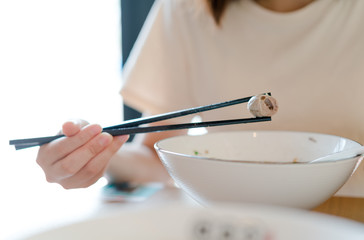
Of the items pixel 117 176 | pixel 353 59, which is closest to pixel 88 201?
pixel 117 176

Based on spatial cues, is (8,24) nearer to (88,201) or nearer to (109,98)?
(109,98)

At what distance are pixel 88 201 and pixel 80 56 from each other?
5.09 feet

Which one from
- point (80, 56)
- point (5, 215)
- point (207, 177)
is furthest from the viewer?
point (80, 56)

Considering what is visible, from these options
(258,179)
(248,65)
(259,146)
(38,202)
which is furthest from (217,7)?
(38,202)

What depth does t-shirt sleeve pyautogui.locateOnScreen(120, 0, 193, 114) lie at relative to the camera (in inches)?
40.5

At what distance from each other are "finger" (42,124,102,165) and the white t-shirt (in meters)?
0.41

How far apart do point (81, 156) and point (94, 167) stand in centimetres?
5

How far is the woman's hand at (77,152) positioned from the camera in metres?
0.62

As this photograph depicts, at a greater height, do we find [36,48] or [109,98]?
[36,48]

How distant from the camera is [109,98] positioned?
226cm

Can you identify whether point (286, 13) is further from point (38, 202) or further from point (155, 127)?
point (38, 202)

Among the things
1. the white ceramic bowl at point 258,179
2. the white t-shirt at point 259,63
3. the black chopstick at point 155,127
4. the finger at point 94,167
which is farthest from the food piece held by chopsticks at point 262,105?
the white t-shirt at point 259,63

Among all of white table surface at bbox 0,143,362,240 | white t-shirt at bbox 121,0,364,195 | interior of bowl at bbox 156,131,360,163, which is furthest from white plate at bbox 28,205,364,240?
white t-shirt at bbox 121,0,364,195

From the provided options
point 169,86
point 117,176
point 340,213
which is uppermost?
point 169,86
